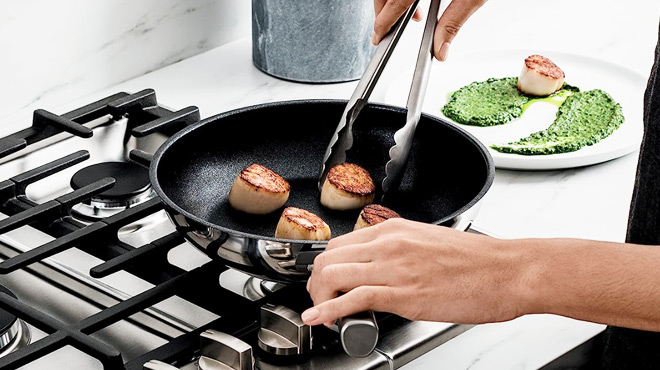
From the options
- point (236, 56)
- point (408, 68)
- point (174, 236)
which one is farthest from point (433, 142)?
point (236, 56)

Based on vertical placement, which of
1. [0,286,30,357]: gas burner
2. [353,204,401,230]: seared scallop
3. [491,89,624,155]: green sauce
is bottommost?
[0,286,30,357]: gas burner

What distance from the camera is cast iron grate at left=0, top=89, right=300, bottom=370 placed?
2.86ft

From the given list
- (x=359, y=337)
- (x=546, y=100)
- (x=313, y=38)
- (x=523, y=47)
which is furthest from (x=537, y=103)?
(x=359, y=337)

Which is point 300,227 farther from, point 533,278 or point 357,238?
point 533,278

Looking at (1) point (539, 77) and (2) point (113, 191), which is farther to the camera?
(1) point (539, 77)

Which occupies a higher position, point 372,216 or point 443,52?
point 443,52

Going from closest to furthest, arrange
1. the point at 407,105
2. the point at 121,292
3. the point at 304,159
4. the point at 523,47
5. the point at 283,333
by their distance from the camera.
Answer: the point at 283,333 < the point at 121,292 < the point at 407,105 < the point at 304,159 < the point at 523,47

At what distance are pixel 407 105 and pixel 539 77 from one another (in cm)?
46

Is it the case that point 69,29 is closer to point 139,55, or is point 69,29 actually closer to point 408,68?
point 139,55

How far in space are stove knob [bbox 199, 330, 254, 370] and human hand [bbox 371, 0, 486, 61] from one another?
43cm

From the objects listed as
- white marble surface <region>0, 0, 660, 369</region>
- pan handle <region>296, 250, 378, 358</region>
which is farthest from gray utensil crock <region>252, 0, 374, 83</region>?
pan handle <region>296, 250, 378, 358</region>

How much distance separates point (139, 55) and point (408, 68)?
406mm

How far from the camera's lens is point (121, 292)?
990 mm

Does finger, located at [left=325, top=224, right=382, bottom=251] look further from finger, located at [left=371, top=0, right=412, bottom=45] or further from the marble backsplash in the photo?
the marble backsplash
